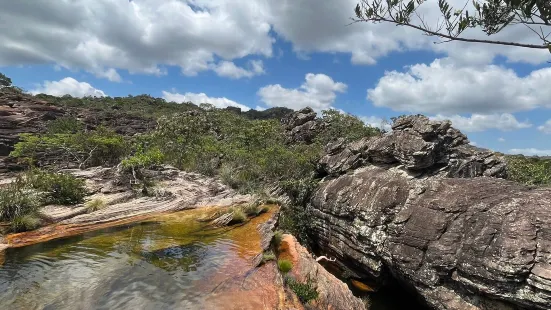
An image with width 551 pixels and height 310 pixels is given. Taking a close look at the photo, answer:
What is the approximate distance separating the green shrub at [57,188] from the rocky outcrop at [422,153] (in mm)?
15757

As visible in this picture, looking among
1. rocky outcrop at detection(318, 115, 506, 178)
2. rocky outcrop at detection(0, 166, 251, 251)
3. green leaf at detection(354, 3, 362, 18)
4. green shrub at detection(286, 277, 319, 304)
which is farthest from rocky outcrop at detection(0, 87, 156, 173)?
green leaf at detection(354, 3, 362, 18)

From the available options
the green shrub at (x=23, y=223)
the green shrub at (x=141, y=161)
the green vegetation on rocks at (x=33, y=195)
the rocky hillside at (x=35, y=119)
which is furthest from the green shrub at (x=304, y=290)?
the rocky hillside at (x=35, y=119)

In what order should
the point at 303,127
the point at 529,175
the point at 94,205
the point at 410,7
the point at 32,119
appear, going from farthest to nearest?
the point at 303,127
the point at 32,119
the point at 529,175
the point at 94,205
the point at 410,7

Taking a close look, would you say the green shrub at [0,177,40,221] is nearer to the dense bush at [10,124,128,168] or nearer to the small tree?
the dense bush at [10,124,128,168]

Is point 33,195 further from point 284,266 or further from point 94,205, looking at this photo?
point 284,266

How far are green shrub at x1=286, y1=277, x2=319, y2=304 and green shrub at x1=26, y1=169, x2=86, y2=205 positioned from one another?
11917mm

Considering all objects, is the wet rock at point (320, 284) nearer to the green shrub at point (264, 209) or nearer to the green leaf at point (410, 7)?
the green shrub at point (264, 209)

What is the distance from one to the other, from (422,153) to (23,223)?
19.4 meters

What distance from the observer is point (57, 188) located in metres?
17.0

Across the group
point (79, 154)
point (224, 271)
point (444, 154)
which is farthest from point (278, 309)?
point (79, 154)

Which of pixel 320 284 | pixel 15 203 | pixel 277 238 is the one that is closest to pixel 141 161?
pixel 15 203

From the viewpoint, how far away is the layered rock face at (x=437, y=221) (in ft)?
41.4

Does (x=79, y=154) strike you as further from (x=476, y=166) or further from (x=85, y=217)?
(x=476, y=166)

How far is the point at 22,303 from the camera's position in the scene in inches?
319
